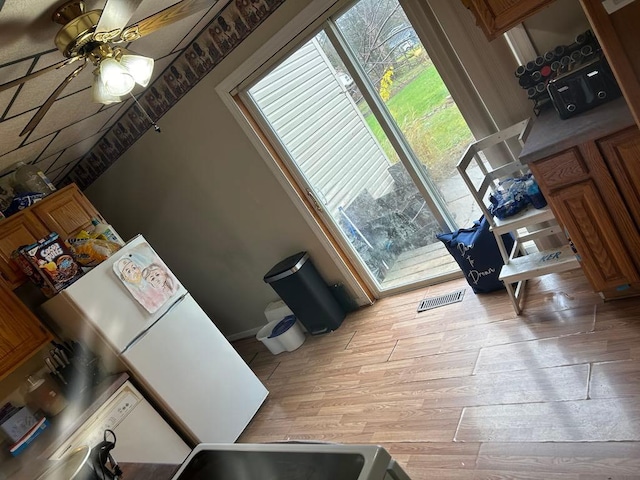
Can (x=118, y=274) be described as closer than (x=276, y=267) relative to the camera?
Yes

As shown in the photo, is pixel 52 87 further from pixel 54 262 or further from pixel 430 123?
pixel 430 123

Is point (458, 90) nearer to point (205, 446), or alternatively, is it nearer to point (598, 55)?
point (598, 55)

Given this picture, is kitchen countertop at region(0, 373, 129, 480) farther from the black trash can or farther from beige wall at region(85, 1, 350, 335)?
beige wall at region(85, 1, 350, 335)

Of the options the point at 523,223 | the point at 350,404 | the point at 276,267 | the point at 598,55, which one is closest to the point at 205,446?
the point at 350,404

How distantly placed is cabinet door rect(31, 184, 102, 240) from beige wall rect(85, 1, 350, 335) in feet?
2.79

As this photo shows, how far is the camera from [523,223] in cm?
254

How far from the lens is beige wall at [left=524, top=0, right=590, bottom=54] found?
2301mm

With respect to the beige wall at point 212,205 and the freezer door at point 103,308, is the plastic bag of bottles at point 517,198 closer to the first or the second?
the beige wall at point 212,205

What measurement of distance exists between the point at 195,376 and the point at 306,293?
1039 mm

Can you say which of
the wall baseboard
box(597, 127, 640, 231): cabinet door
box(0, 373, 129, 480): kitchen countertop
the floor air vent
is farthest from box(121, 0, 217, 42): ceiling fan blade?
the wall baseboard

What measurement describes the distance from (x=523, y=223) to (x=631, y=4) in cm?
113

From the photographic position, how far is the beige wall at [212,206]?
370cm

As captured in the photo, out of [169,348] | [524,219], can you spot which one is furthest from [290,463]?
[169,348]

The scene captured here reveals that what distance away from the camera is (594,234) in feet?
7.42
